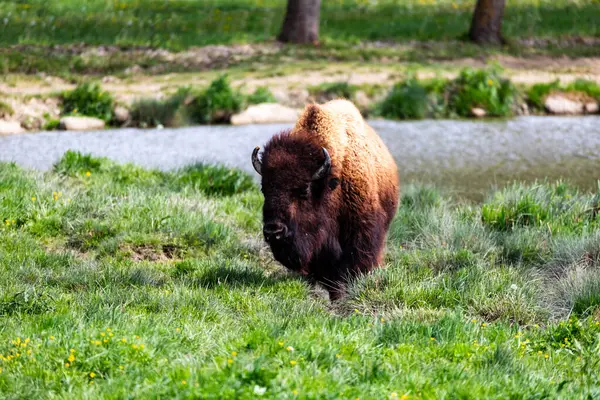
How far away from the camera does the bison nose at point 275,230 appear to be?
7.31 metres


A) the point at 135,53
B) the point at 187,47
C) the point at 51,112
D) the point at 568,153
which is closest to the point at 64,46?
the point at 135,53

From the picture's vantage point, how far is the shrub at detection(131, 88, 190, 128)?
649 inches

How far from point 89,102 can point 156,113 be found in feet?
4.18

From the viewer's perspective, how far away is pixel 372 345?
6043 mm

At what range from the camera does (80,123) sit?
624 inches

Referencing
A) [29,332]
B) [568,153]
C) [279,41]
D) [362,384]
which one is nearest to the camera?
[362,384]

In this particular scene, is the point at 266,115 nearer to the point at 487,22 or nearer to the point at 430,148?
the point at 430,148

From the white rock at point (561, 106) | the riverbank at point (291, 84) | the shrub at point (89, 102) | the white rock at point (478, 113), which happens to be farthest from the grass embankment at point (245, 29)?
the white rock at point (478, 113)

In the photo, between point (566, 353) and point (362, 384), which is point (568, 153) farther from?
point (362, 384)

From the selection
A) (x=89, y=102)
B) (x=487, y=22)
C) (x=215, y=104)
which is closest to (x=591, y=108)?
(x=487, y=22)

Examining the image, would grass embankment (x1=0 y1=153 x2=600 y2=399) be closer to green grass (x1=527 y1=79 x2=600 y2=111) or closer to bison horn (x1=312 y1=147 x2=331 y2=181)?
bison horn (x1=312 y1=147 x2=331 y2=181)

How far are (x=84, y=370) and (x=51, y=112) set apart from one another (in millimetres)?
11531

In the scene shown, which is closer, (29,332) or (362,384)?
(362,384)

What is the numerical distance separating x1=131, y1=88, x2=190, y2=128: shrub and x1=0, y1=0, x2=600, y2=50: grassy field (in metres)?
4.85
